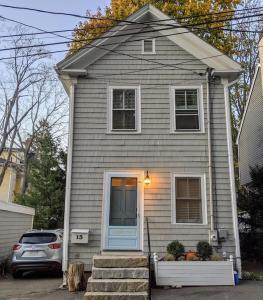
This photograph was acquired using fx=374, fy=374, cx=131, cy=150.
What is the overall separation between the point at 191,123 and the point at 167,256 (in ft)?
12.8

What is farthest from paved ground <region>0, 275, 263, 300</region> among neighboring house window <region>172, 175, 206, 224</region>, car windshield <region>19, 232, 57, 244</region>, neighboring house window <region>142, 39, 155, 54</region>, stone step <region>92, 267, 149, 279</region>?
neighboring house window <region>142, 39, 155, 54</region>

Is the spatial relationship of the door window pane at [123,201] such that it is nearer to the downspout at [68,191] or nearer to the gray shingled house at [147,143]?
the gray shingled house at [147,143]

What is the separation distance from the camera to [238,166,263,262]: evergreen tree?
12883 millimetres

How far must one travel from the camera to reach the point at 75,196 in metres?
10.2

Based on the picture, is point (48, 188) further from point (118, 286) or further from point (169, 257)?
point (118, 286)

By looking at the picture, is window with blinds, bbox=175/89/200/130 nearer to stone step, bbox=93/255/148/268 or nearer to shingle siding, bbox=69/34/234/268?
shingle siding, bbox=69/34/234/268

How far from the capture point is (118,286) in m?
7.82

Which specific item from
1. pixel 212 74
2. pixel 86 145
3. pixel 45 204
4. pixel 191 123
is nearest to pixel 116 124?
pixel 86 145

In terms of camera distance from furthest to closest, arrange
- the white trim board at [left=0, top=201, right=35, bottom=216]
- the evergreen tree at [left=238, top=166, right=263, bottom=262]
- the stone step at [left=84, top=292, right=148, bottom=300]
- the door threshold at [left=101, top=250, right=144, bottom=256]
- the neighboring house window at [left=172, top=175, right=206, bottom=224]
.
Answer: the evergreen tree at [left=238, top=166, right=263, bottom=262] < the white trim board at [left=0, top=201, right=35, bottom=216] < the neighboring house window at [left=172, top=175, right=206, bottom=224] < the door threshold at [left=101, top=250, right=144, bottom=256] < the stone step at [left=84, top=292, right=148, bottom=300]

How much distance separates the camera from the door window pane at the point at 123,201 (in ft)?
33.6

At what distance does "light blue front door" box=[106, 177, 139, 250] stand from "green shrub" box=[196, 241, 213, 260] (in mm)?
1739

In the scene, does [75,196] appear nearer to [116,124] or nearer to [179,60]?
[116,124]

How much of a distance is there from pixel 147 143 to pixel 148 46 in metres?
3.08

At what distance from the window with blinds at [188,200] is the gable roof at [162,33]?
3.34 meters
